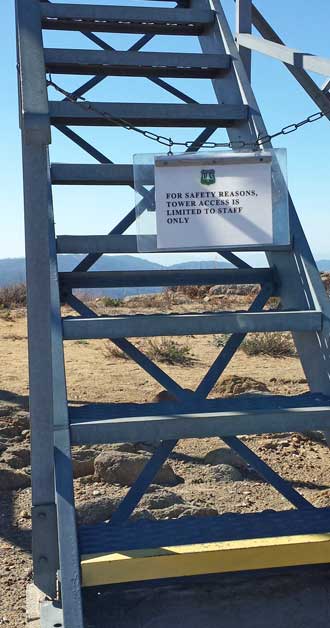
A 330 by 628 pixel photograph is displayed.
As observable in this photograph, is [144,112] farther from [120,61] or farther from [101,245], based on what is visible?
[101,245]

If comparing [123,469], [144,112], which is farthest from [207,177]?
[123,469]

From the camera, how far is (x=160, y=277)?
3969 millimetres

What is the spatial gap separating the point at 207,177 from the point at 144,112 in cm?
82

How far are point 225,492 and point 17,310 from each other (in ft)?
47.6

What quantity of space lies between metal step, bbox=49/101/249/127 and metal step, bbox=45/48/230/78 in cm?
35

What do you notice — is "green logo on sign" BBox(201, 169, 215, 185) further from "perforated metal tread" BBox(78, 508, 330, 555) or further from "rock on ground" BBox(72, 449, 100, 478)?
"rock on ground" BBox(72, 449, 100, 478)

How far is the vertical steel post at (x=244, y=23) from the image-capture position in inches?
183

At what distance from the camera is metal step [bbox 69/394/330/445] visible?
2959mm

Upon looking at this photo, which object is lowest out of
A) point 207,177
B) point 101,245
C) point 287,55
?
point 101,245

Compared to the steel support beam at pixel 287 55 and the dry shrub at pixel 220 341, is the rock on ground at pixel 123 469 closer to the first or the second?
the steel support beam at pixel 287 55

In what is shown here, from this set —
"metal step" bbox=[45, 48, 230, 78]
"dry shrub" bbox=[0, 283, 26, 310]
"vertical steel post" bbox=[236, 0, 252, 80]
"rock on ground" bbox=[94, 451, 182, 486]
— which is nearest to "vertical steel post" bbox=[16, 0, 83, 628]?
"metal step" bbox=[45, 48, 230, 78]

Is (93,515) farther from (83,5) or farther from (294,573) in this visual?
(83,5)

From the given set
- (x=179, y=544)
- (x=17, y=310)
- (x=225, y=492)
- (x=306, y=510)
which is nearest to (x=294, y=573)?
(x=306, y=510)

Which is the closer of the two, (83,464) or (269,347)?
(83,464)
